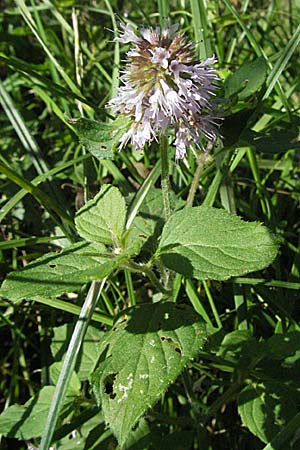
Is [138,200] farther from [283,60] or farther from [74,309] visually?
[283,60]

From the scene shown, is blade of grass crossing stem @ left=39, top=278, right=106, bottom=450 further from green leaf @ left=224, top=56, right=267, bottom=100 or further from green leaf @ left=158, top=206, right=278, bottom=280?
green leaf @ left=224, top=56, right=267, bottom=100

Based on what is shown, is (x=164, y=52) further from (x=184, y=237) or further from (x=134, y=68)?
(x=184, y=237)

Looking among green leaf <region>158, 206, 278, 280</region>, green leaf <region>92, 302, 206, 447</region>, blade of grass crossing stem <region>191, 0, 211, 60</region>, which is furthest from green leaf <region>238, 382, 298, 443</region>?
blade of grass crossing stem <region>191, 0, 211, 60</region>

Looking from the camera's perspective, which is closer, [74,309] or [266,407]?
[266,407]

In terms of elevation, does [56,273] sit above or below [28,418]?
above

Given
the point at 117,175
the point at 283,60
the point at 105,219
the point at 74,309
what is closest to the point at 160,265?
the point at 105,219

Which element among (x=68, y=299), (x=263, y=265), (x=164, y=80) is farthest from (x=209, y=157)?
(x=68, y=299)

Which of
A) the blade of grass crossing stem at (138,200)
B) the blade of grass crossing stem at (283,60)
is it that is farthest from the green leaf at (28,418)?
the blade of grass crossing stem at (283,60)
